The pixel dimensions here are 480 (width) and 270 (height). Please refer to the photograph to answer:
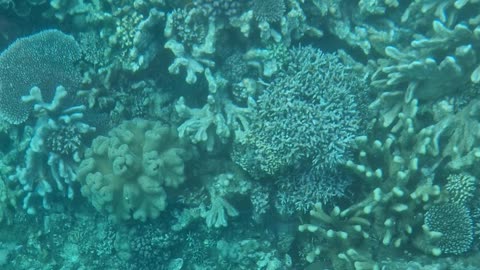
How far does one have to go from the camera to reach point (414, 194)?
12.0 feet

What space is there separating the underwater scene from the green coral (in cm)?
2

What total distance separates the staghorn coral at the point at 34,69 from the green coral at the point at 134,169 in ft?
2.88

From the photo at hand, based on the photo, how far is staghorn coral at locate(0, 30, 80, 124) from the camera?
15.1ft

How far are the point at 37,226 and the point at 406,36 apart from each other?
4784 millimetres

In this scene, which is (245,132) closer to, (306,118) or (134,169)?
(306,118)

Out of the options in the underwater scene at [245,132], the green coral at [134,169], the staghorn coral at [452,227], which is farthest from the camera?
the green coral at [134,169]

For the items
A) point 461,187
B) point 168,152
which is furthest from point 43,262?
point 461,187

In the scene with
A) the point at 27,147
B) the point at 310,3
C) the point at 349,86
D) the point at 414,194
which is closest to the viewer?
the point at 414,194

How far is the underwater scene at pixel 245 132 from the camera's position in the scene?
12.6 feet

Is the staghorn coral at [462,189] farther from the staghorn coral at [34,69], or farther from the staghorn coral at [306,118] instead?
the staghorn coral at [34,69]

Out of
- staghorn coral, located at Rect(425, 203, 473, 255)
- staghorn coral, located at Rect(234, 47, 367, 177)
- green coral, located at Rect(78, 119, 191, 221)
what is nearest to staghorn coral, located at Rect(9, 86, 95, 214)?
green coral, located at Rect(78, 119, 191, 221)

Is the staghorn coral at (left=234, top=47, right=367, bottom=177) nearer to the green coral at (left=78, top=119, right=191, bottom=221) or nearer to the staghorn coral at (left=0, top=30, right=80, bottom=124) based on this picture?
the green coral at (left=78, top=119, right=191, bottom=221)

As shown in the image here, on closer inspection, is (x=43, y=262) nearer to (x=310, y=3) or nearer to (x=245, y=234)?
(x=245, y=234)

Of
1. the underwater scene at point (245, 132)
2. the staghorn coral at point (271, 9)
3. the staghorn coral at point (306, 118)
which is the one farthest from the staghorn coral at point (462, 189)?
the staghorn coral at point (271, 9)
